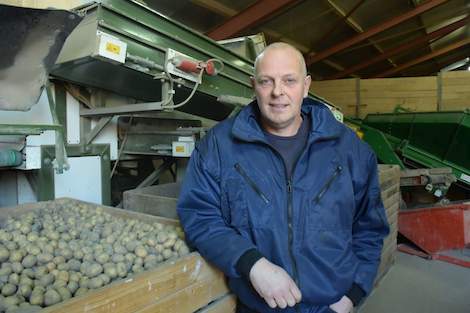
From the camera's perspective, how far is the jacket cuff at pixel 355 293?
1.13m

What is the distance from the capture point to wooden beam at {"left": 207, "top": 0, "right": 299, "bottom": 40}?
4125 mm

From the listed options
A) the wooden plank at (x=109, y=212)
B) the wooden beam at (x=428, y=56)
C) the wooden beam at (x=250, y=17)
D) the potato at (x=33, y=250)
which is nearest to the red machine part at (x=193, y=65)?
the wooden plank at (x=109, y=212)

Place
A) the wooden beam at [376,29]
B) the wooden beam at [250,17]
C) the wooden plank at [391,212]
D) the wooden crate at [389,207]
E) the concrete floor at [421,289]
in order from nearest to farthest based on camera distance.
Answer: the concrete floor at [421,289]
the wooden crate at [389,207]
the wooden plank at [391,212]
the wooden beam at [250,17]
the wooden beam at [376,29]

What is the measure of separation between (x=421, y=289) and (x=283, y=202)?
2262mm

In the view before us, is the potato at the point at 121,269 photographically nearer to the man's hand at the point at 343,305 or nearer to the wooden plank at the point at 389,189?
the man's hand at the point at 343,305

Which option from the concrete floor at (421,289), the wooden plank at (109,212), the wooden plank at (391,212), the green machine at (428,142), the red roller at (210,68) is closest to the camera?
the wooden plank at (109,212)

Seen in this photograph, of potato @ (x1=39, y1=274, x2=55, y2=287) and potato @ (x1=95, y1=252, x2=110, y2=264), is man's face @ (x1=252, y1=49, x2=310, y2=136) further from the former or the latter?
potato @ (x1=39, y1=274, x2=55, y2=287)

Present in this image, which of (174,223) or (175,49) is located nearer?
(174,223)

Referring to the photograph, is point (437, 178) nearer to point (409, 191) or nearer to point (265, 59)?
point (409, 191)

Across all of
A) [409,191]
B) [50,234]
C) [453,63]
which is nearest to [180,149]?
[50,234]

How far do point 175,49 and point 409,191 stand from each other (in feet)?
12.5

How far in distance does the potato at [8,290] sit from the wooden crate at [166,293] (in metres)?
0.29

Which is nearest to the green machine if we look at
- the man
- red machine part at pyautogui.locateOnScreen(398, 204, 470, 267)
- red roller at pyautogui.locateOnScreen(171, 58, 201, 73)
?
red machine part at pyautogui.locateOnScreen(398, 204, 470, 267)

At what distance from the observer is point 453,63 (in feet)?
35.9
